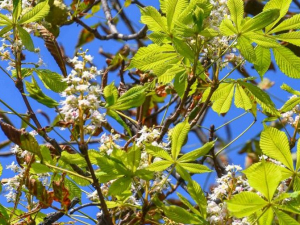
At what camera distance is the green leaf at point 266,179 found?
1.20 meters

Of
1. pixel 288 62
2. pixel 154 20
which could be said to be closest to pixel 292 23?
pixel 288 62

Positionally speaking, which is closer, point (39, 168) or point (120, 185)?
point (120, 185)

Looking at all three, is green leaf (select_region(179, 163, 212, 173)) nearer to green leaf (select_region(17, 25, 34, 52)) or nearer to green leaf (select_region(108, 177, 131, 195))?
green leaf (select_region(108, 177, 131, 195))

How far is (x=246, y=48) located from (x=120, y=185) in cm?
41

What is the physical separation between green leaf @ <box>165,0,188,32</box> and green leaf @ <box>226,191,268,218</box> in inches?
16.0

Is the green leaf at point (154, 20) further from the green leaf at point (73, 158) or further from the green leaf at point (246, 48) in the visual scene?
the green leaf at point (73, 158)

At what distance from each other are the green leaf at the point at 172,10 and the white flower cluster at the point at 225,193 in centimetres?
39

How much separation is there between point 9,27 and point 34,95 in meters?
0.23

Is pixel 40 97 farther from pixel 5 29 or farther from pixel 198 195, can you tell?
pixel 198 195

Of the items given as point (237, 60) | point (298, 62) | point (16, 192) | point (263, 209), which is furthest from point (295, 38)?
point (16, 192)

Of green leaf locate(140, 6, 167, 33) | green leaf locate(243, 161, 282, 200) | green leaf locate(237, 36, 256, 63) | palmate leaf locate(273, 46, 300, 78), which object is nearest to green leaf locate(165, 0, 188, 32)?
green leaf locate(140, 6, 167, 33)

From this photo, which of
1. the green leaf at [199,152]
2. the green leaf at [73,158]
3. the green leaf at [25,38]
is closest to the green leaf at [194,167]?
the green leaf at [199,152]

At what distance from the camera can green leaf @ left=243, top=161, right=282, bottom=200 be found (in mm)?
1202

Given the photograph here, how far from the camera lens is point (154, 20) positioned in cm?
135
